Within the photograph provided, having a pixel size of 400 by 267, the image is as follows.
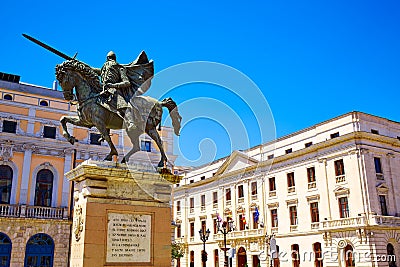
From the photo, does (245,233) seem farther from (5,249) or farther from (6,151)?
(6,151)

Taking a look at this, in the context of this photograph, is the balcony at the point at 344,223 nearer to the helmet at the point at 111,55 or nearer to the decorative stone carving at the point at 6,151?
the decorative stone carving at the point at 6,151

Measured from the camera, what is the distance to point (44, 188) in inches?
1159

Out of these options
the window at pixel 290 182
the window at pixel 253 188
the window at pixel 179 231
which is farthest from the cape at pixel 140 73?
the window at pixel 179 231

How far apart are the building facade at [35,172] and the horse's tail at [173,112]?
1749 cm


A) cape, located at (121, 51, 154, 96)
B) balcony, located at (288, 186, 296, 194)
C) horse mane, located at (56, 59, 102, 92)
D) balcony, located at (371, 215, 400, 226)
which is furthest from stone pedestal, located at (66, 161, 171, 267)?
balcony, located at (288, 186, 296, 194)

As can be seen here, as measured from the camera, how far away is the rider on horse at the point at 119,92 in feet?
26.7

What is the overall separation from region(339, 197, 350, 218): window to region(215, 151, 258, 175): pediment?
10496 mm

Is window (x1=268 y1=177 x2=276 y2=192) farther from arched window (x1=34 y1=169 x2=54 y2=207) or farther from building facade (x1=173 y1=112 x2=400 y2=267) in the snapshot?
arched window (x1=34 y1=169 x2=54 y2=207)

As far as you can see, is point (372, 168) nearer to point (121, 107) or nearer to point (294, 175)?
point (294, 175)

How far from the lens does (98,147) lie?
32.0 meters

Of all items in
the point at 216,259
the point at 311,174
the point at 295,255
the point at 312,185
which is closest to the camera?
the point at 312,185

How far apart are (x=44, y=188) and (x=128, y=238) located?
24177 mm

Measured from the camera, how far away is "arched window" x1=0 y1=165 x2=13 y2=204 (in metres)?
27.7

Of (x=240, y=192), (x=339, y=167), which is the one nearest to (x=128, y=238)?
(x=339, y=167)
